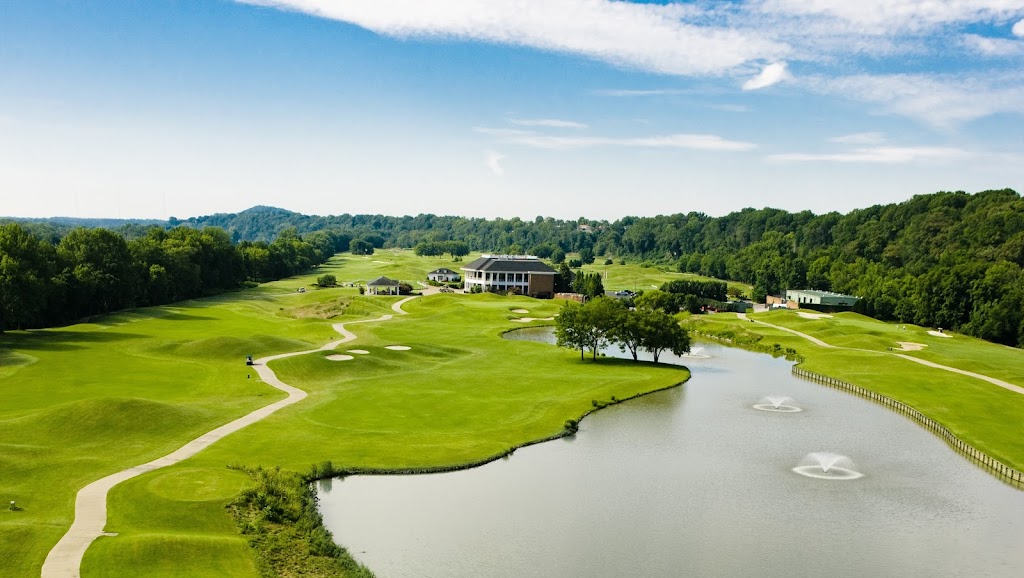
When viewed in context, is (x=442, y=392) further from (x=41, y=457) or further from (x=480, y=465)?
(x=41, y=457)

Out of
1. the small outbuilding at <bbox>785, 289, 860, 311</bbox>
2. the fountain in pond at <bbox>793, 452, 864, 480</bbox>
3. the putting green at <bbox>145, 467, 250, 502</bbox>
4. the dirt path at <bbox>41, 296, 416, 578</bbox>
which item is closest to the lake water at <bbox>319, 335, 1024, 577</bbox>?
the fountain in pond at <bbox>793, 452, 864, 480</bbox>

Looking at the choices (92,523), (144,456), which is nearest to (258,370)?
(144,456)

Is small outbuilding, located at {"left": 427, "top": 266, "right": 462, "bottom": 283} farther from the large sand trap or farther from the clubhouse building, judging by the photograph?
the large sand trap

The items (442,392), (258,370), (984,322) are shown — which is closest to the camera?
(442,392)

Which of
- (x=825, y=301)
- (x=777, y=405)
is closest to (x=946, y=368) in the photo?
(x=777, y=405)

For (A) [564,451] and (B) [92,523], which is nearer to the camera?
(B) [92,523]

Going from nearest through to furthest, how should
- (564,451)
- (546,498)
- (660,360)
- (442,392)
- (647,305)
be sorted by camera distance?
(546,498) < (564,451) < (442,392) < (660,360) < (647,305)

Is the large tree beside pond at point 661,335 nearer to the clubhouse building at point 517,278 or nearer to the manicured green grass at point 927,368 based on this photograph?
the manicured green grass at point 927,368

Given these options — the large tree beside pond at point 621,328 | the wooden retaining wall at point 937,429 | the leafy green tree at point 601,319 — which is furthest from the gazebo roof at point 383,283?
the wooden retaining wall at point 937,429

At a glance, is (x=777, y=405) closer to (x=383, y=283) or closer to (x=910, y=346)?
(x=910, y=346)
